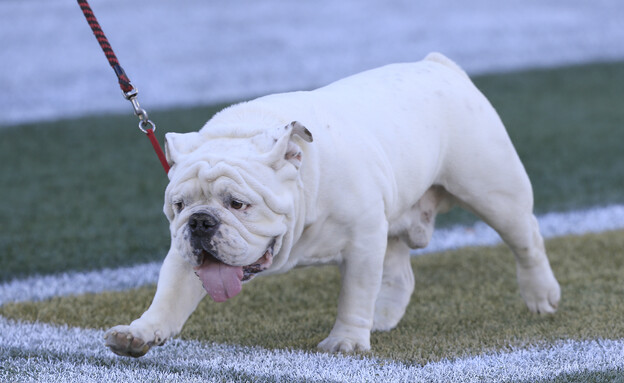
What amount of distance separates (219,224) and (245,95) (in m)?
6.90

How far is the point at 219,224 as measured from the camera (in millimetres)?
2801

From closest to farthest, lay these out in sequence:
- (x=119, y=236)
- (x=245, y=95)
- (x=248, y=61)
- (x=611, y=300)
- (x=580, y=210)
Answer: (x=611, y=300), (x=119, y=236), (x=580, y=210), (x=245, y=95), (x=248, y=61)

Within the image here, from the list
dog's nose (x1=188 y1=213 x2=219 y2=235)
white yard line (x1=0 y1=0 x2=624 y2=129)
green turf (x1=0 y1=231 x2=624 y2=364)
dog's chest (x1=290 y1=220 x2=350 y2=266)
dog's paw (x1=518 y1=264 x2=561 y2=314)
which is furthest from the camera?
white yard line (x1=0 y1=0 x2=624 y2=129)

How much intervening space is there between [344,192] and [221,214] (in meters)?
0.52

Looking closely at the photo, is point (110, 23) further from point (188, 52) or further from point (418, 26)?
point (418, 26)

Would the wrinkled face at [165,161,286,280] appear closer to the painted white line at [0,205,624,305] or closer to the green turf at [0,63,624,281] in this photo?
the painted white line at [0,205,624,305]

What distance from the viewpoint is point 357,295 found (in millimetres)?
3359

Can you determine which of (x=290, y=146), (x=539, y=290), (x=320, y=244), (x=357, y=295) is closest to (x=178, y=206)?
(x=290, y=146)

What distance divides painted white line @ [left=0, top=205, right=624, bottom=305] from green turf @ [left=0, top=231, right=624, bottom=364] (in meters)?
0.22

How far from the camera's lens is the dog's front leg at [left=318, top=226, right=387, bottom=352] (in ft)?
10.8

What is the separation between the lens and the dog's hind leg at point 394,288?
3920 mm

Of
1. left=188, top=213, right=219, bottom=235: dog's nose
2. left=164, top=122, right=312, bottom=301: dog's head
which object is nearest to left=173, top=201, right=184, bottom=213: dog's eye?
left=164, top=122, right=312, bottom=301: dog's head

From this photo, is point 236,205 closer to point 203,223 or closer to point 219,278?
point 203,223

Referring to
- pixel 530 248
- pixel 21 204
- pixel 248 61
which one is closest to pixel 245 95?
pixel 248 61
